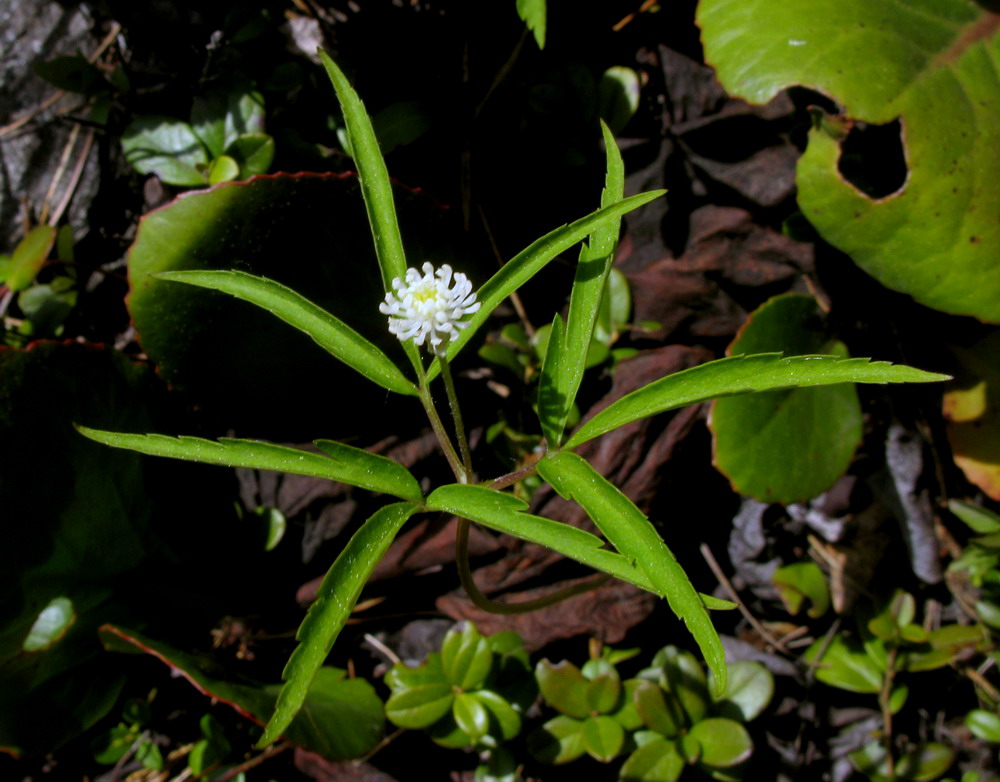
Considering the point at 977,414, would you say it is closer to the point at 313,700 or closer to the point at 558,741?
the point at 558,741

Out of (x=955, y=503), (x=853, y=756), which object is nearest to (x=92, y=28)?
(x=955, y=503)

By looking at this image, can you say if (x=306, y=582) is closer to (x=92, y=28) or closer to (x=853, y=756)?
(x=853, y=756)

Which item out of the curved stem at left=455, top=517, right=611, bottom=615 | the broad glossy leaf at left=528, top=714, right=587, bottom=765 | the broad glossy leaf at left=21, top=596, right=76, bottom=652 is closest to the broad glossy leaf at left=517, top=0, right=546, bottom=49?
the curved stem at left=455, top=517, right=611, bottom=615

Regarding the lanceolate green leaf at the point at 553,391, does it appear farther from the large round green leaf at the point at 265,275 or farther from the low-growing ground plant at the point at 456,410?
the large round green leaf at the point at 265,275

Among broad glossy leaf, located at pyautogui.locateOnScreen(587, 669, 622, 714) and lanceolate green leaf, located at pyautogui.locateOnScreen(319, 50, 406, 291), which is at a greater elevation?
lanceolate green leaf, located at pyautogui.locateOnScreen(319, 50, 406, 291)

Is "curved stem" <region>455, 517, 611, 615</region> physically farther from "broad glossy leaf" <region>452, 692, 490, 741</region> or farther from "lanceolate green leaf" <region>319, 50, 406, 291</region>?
"lanceolate green leaf" <region>319, 50, 406, 291</region>

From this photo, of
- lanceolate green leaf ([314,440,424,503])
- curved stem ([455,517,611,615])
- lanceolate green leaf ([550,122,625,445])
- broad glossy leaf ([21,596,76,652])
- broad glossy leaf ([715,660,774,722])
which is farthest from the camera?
broad glossy leaf ([715,660,774,722])
